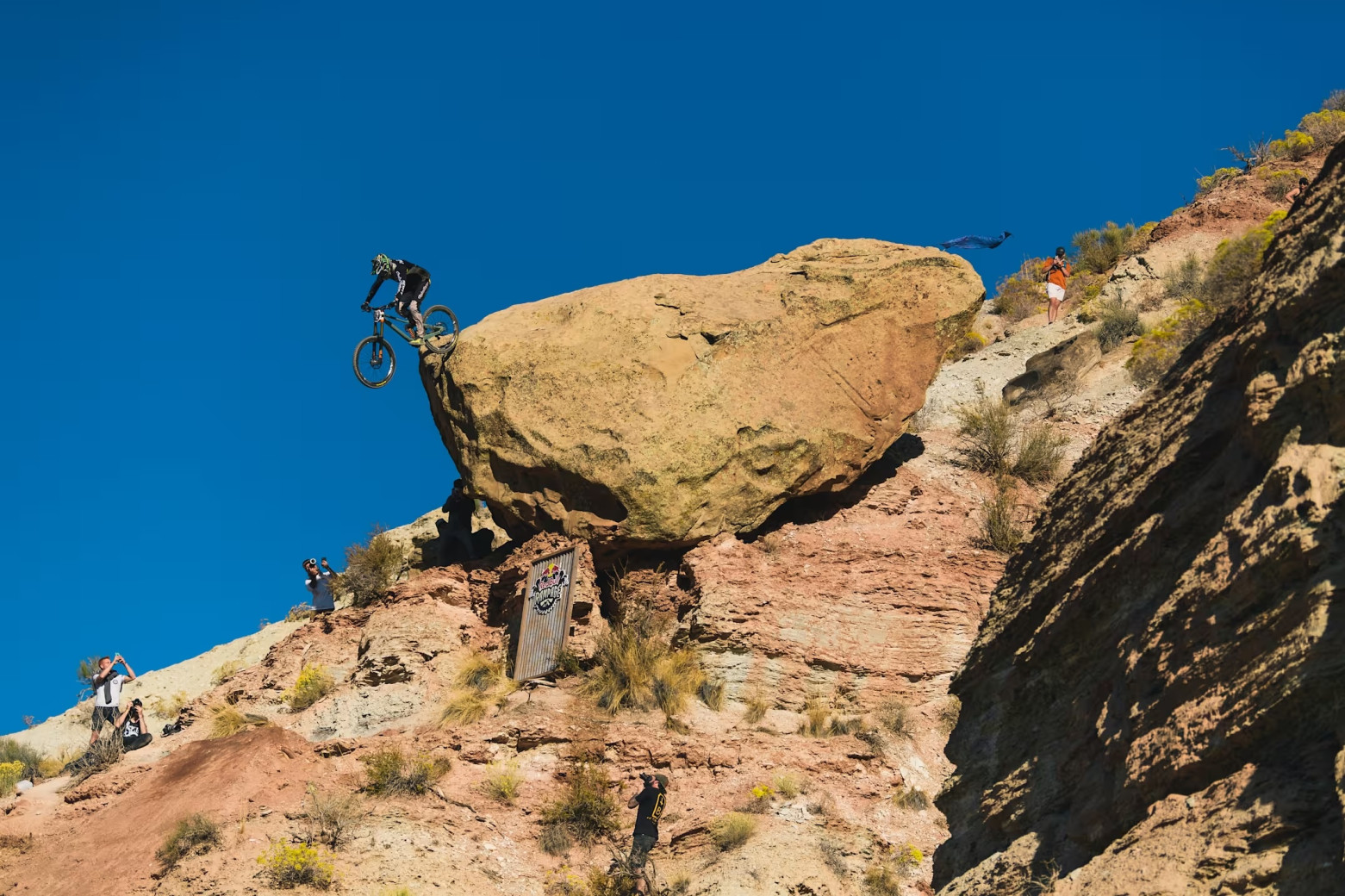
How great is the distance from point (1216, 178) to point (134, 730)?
86.5ft

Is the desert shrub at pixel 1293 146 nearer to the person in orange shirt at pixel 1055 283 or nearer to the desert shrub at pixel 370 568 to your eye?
the person in orange shirt at pixel 1055 283

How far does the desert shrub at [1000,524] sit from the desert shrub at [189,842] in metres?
10.3

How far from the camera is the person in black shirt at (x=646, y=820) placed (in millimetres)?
12688

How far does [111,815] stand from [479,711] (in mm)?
4270

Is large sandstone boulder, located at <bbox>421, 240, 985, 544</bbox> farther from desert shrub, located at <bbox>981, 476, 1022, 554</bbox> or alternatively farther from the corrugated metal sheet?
desert shrub, located at <bbox>981, 476, 1022, 554</bbox>

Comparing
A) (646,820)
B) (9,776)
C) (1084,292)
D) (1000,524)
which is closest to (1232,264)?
(1084,292)

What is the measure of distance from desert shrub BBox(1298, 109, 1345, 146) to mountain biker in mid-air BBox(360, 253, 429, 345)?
Result: 19584 mm

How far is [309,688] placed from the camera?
16.7 m

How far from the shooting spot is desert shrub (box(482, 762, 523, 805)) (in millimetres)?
13945

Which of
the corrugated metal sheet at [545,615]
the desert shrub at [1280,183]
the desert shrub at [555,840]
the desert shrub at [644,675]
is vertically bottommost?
the desert shrub at [555,840]

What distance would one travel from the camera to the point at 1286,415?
5.04 m

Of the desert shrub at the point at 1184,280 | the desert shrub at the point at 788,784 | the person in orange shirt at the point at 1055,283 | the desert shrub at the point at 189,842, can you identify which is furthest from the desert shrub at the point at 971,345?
the desert shrub at the point at 189,842

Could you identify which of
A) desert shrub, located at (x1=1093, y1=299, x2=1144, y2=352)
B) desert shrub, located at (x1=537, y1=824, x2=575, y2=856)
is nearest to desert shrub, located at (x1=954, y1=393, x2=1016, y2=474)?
desert shrub, located at (x1=1093, y1=299, x2=1144, y2=352)

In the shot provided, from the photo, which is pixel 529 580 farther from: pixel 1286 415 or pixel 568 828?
pixel 1286 415
